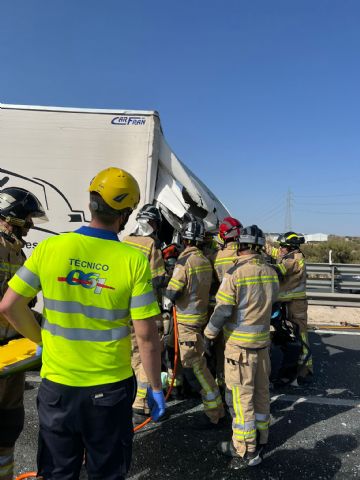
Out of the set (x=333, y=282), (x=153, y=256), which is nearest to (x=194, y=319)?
(x=153, y=256)

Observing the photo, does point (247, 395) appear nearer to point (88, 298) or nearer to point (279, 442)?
point (279, 442)

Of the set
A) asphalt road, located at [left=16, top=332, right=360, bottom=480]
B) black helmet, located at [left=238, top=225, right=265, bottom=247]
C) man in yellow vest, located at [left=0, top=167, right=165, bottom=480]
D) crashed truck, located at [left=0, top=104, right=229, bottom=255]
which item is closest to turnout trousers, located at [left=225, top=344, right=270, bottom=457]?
asphalt road, located at [left=16, top=332, right=360, bottom=480]

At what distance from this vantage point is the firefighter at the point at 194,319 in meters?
3.96

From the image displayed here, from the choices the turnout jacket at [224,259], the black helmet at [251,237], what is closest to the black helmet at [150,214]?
the turnout jacket at [224,259]

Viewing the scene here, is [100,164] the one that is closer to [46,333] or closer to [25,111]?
[25,111]

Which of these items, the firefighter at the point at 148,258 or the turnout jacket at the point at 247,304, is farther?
the firefighter at the point at 148,258

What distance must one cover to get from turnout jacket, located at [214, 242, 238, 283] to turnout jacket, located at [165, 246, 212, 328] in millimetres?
677

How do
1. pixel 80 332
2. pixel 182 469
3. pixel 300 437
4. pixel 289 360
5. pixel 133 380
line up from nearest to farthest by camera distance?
pixel 80 332
pixel 133 380
pixel 182 469
pixel 300 437
pixel 289 360

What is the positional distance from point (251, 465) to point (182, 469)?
24.0 inches

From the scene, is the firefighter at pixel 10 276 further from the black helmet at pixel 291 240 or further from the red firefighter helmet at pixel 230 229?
the black helmet at pixel 291 240

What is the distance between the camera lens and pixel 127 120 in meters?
5.34

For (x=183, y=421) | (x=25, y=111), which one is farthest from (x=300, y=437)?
(x=25, y=111)

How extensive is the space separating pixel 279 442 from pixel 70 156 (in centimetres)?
454

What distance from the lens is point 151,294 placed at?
1.90 meters
